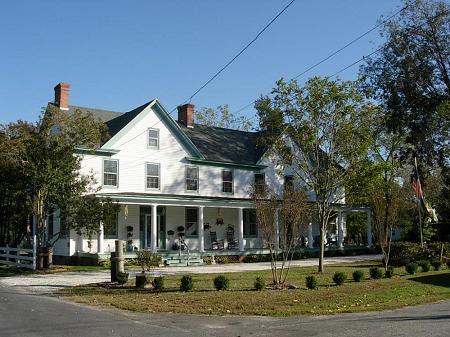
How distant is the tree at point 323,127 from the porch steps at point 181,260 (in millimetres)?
9205

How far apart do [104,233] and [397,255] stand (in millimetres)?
15927

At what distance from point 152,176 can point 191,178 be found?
3.04m

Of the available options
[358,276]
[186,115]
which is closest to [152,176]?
[186,115]

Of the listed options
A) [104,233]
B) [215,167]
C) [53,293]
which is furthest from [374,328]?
[215,167]

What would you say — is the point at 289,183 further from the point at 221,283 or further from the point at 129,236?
the point at 221,283

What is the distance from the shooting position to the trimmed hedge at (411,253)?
26.1 m

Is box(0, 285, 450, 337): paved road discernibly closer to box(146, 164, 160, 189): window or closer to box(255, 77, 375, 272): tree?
box(255, 77, 375, 272): tree

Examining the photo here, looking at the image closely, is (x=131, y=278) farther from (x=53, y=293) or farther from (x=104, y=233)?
(x=104, y=233)

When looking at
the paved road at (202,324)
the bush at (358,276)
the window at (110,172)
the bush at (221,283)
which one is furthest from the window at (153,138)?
the paved road at (202,324)

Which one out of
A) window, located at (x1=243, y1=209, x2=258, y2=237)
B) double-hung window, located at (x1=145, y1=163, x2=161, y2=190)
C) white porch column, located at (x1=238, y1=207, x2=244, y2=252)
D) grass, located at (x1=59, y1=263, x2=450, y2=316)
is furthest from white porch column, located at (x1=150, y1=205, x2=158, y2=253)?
grass, located at (x1=59, y1=263, x2=450, y2=316)

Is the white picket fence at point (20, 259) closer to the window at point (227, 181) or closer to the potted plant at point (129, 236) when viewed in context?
the potted plant at point (129, 236)

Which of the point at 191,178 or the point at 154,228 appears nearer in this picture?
the point at 154,228

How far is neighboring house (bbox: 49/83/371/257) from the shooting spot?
30906mm

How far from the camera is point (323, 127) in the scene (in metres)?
23.4
